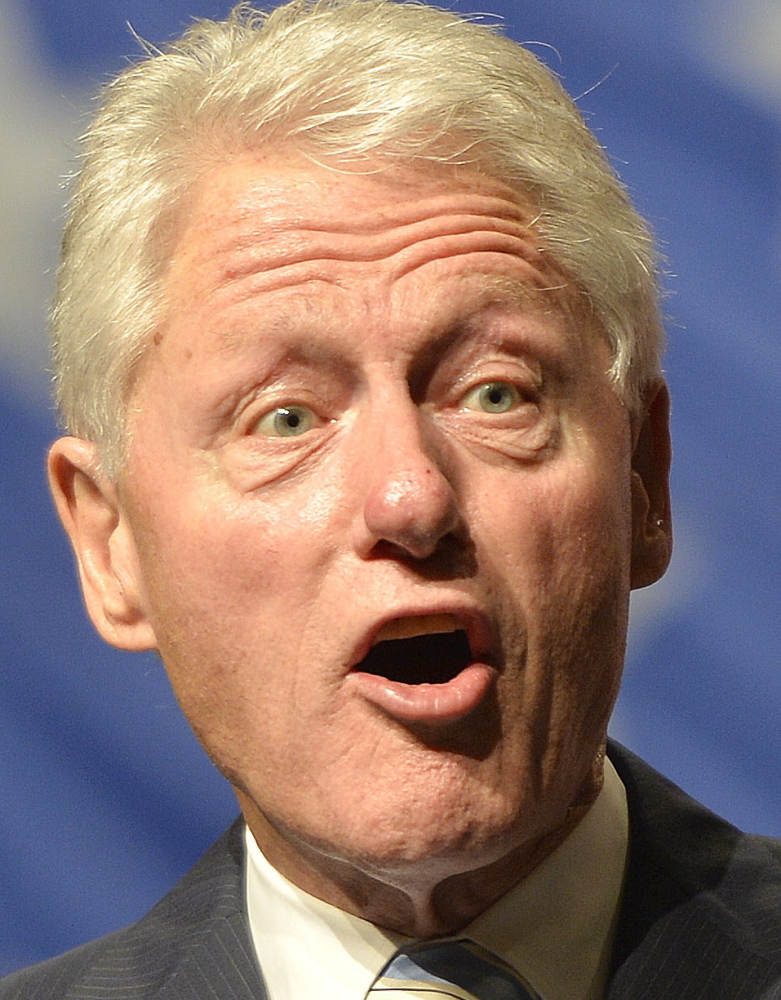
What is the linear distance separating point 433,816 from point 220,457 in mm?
420

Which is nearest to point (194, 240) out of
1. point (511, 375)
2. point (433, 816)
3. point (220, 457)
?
point (220, 457)

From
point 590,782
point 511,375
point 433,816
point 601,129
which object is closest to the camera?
point 433,816

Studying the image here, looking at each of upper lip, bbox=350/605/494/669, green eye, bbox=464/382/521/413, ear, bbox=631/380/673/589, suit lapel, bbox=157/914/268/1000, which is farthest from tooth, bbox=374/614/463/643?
suit lapel, bbox=157/914/268/1000

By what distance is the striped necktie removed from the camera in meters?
1.58

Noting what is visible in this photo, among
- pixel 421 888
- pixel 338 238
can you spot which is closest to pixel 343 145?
pixel 338 238

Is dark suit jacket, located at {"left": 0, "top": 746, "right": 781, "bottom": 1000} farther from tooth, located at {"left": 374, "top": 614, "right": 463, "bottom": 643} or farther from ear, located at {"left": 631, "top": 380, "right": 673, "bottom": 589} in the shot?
tooth, located at {"left": 374, "top": 614, "right": 463, "bottom": 643}

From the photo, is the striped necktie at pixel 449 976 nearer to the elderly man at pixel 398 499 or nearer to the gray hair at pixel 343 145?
the elderly man at pixel 398 499

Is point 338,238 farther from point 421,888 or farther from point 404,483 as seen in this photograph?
point 421,888

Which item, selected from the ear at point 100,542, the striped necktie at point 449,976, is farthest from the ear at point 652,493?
the ear at point 100,542

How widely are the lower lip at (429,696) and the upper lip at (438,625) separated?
0.07ft

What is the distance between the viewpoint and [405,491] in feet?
4.66

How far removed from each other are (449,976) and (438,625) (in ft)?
1.25

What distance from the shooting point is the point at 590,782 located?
1693 millimetres

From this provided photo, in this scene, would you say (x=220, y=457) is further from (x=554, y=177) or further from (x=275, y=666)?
(x=554, y=177)
